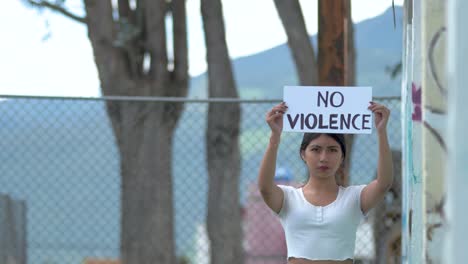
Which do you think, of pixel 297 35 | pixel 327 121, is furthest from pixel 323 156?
pixel 297 35

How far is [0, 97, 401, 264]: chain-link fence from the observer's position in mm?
9844

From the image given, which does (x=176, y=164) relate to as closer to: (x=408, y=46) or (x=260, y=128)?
(x=260, y=128)

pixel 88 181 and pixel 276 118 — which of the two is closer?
pixel 276 118

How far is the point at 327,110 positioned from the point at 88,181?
4.36 meters

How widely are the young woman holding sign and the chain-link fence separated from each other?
3662 mm

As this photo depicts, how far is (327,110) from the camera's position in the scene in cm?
606

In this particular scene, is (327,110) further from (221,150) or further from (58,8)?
(58,8)

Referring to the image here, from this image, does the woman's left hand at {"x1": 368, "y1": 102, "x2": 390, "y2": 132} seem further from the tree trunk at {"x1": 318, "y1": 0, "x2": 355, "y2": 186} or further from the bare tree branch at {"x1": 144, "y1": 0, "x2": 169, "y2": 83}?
the bare tree branch at {"x1": 144, "y1": 0, "x2": 169, "y2": 83}

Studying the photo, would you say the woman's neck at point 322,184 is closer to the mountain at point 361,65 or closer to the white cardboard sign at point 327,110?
the white cardboard sign at point 327,110

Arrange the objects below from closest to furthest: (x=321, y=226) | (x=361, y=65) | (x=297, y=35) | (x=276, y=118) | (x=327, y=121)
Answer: (x=321, y=226), (x=276, y=118), (x=327, y=121), (x=297, y=35), (x=361, y=65)

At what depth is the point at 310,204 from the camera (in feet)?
19.2

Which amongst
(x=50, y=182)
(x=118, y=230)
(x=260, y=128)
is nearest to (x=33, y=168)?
(x=50, y=182)

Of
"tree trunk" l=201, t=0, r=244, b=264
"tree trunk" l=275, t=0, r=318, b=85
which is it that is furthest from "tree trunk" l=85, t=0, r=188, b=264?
"tree trunk" l=275, t=0, r=318, b=85

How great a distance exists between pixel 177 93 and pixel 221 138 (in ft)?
4.20
